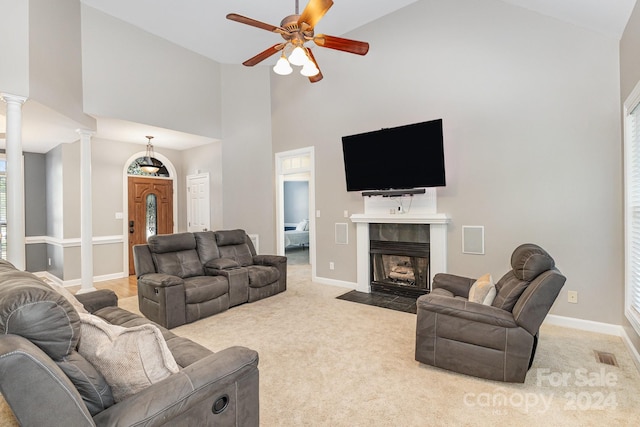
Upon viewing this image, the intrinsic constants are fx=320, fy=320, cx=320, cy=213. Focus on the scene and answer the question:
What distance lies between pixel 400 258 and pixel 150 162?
200 inches

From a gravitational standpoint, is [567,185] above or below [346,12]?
below

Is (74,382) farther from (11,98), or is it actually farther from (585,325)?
(585,325)

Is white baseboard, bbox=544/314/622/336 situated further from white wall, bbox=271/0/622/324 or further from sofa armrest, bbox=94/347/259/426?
sofa armrest, bbox=94/347/259/426

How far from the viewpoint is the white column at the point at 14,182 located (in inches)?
129

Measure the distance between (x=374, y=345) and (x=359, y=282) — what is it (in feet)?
6.50

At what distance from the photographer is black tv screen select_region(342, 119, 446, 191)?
404 cm

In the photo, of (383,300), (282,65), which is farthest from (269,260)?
(282,65)

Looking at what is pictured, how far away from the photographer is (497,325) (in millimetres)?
2281

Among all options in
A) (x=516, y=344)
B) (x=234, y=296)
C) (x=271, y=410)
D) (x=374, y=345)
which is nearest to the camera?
(x=271, y=410)

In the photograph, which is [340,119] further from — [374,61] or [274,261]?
[274,261]

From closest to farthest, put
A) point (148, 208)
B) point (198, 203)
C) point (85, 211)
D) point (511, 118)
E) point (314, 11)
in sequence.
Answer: point (314, 11) < point (511, 118) < point (85, 211) < point (148, 208) < point (198, 203)

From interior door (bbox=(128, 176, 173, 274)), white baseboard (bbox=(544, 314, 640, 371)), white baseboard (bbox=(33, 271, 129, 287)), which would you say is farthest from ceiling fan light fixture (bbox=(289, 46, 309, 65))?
white baseboard (bbox=(33, 271, 129, 287))

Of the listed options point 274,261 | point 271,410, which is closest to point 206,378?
point 271,410

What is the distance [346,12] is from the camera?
462cm
